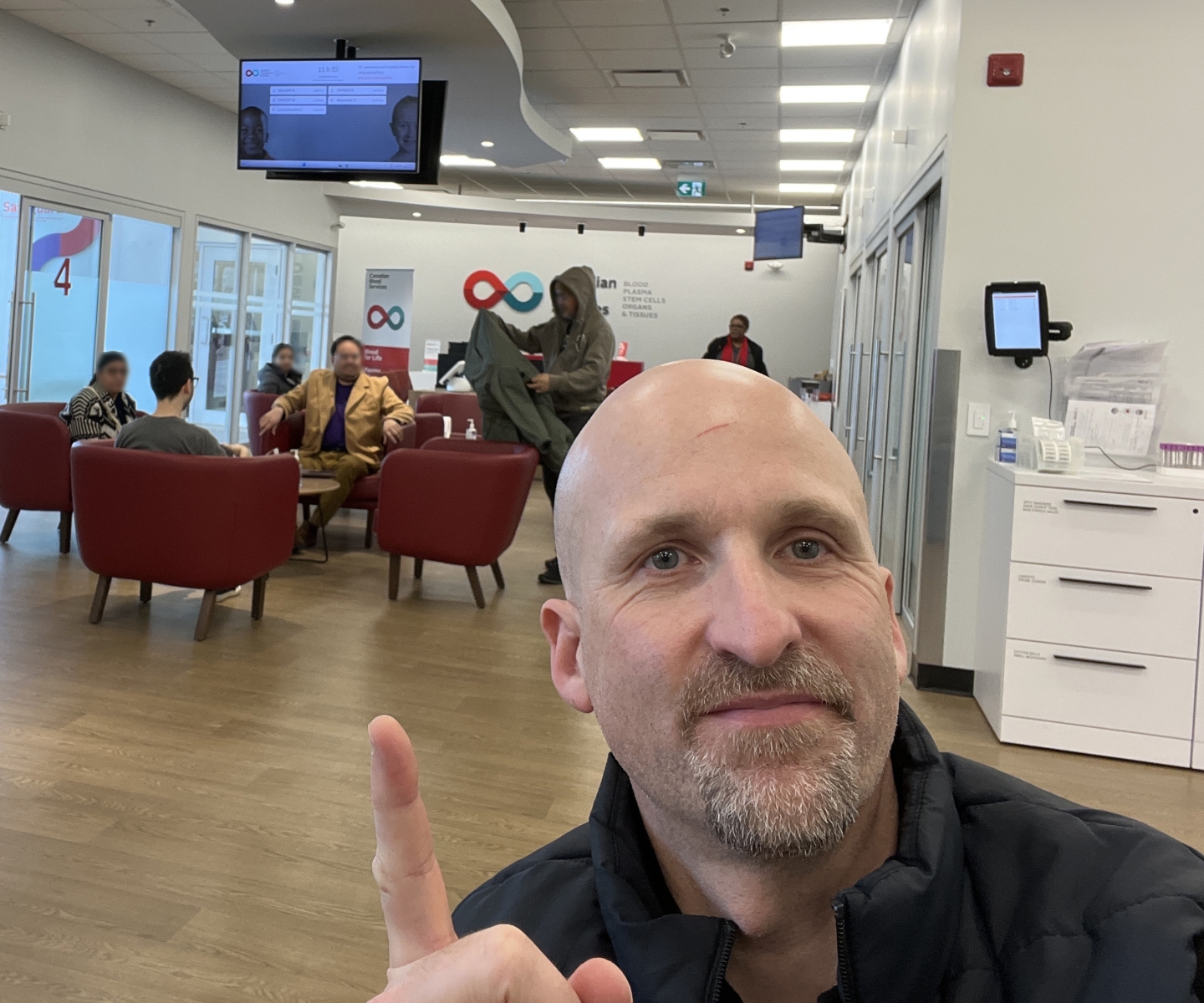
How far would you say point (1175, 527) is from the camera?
373cm

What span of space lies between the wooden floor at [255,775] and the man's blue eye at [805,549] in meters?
1.86

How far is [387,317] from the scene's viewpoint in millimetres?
13484

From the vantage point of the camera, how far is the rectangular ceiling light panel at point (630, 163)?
1212cm

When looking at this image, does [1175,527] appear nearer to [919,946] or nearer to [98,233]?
[919,946]

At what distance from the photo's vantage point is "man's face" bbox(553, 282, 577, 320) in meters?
6.39

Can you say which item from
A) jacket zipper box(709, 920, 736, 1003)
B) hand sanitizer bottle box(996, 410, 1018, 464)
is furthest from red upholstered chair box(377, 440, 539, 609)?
jacket zipper box(709, 920, 736, 1003)

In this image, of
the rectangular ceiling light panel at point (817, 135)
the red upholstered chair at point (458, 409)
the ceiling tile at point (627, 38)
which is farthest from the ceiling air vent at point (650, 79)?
the red upholstered chair at point (458, 409)

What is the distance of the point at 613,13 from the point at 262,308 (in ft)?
22.6

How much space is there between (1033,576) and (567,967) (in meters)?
3.53

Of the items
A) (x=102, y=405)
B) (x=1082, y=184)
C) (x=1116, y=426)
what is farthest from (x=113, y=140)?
(x=1116, y=426)

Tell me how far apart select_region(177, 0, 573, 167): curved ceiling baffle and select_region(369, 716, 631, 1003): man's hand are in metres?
6.56

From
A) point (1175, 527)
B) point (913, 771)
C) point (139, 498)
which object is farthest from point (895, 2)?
point (913, 771)

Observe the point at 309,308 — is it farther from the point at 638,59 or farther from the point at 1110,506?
the point at 1110,506

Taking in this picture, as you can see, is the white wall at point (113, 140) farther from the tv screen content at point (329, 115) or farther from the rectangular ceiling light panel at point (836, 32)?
the rectangular ceiling light panel at point (836, 32)
